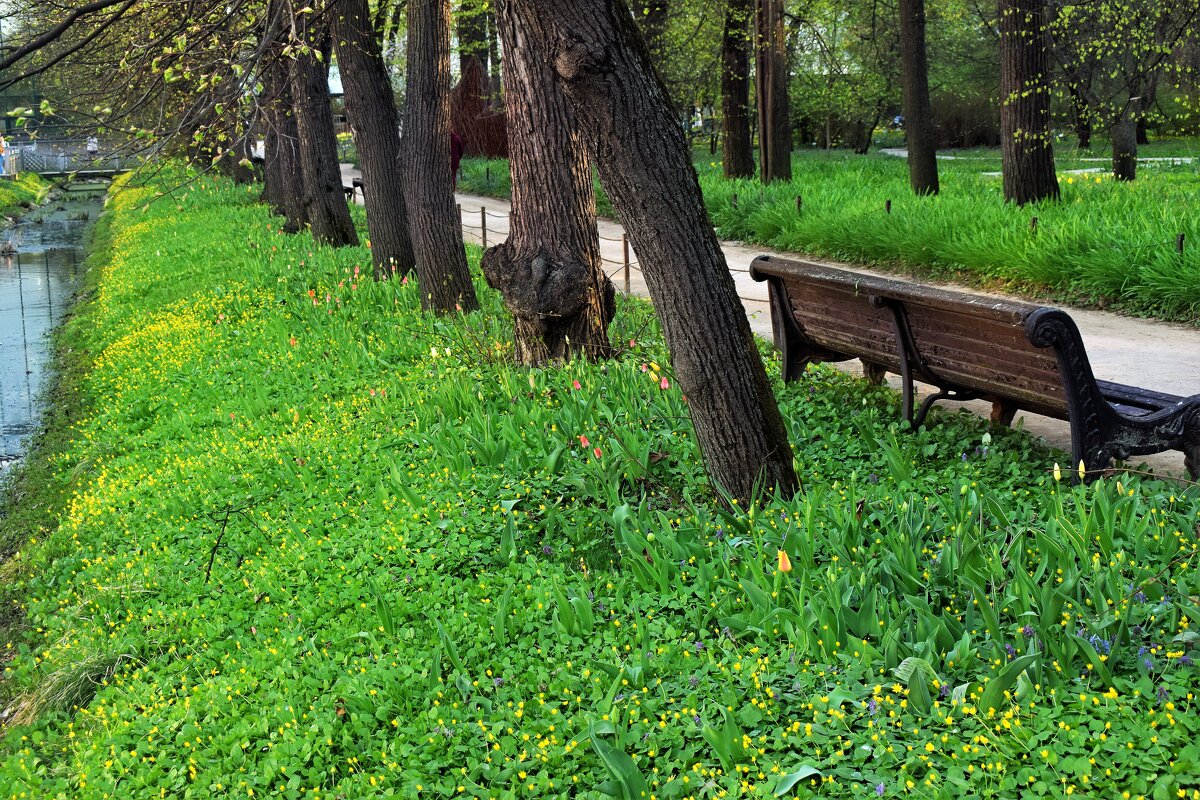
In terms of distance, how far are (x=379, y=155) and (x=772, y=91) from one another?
8305mm

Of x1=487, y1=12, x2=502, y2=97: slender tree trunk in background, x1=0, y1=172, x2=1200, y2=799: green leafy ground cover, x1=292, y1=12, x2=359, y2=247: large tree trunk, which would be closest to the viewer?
x1=0, y1=172, x2=1200, y2=799: green leafy ground cover

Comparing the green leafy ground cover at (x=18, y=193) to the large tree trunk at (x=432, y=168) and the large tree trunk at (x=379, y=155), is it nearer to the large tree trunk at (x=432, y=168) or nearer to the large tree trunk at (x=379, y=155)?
the large tree trunk at (x=379, y=155)

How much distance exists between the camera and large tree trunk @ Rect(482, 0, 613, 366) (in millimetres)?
7758

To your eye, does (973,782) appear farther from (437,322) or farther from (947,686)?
(437,322)

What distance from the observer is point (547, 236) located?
798 centimetres

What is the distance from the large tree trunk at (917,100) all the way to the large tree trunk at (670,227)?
1237 cm

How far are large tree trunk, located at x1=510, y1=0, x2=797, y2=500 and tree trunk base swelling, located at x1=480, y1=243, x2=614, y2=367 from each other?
8.22 feet

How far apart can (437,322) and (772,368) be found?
10.1ft

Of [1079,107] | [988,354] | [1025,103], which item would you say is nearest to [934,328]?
[988,354]

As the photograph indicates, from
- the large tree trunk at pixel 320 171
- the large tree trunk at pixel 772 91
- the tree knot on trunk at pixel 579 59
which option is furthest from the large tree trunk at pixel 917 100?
the tree knot on trunk at pixel 579 59

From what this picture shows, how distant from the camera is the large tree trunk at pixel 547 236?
776 cm

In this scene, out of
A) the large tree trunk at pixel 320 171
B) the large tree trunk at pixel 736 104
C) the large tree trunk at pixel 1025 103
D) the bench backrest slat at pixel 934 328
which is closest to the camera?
the bench backrest slat at pixel 934 328

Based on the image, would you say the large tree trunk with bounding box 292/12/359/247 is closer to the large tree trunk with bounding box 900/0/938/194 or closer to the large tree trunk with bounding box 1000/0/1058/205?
the large tree trunk with bounding box 900/0/938/194

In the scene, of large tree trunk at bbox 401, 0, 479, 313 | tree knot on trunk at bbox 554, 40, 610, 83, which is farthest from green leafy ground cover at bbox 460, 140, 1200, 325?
tree knot on trunk at bbox 554, 40, 610, 83
